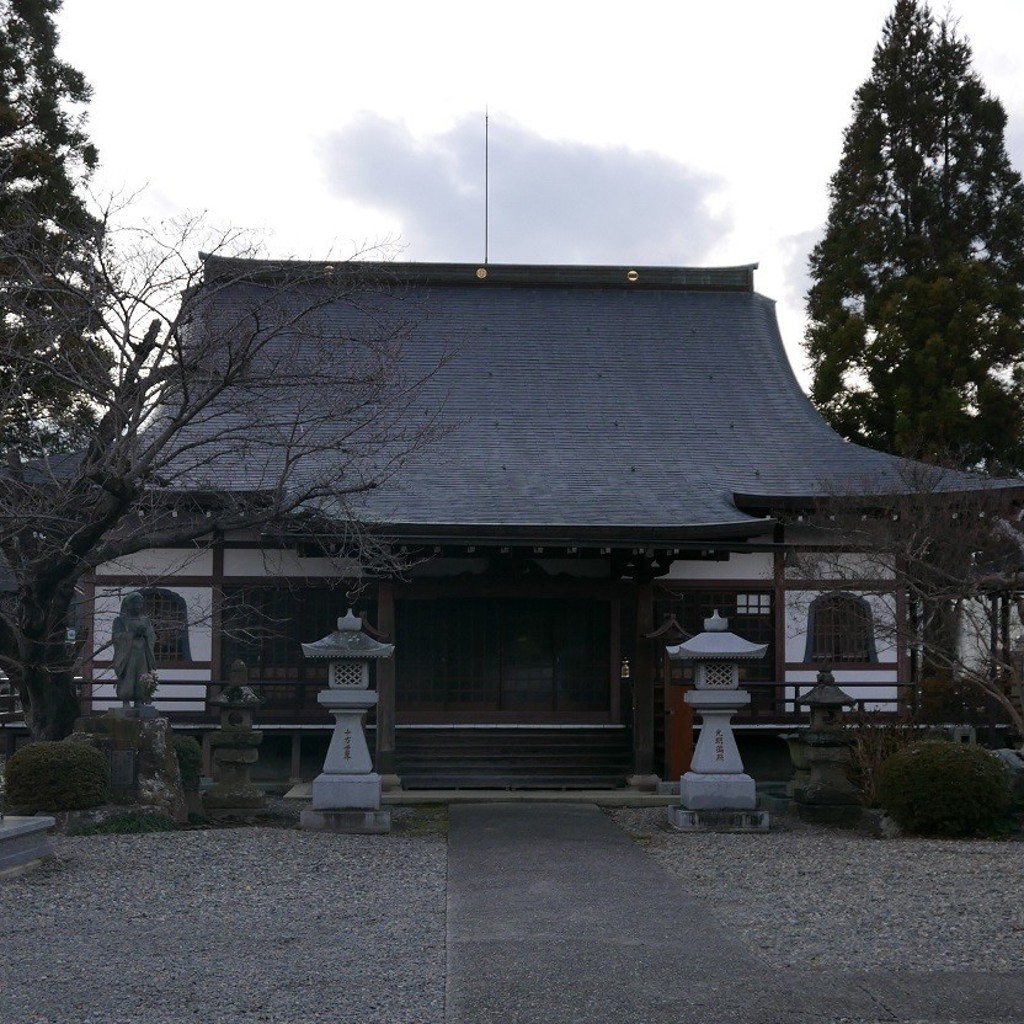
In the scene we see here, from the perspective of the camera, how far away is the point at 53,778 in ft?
38.5

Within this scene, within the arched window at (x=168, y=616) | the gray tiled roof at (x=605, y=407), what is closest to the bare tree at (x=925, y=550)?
the gray tiled roof at (x=605, y=407)

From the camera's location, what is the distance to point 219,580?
57.7ft

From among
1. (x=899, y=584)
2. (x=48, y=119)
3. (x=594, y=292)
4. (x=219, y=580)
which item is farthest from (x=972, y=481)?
(x=48, y=119)

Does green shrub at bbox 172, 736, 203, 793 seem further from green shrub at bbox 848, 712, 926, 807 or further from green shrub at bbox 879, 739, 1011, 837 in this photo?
green shrub at bbox 848, 712, 926, 807

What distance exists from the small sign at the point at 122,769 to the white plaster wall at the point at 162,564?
17.7 ft

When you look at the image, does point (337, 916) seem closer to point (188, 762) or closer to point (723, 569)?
point (188, 762)

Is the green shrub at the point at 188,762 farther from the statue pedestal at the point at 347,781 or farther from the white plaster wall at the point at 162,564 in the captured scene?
the white plaster wall at the point at 162,564

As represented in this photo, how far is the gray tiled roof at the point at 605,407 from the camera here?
1744 cm

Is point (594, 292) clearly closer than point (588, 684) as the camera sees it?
No

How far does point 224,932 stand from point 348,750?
5016mm

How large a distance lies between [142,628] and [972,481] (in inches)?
456

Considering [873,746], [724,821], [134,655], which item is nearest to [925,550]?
[873,746]

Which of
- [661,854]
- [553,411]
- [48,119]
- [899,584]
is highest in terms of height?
[48,119]

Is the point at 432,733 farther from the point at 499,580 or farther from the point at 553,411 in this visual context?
the point at 553,411
